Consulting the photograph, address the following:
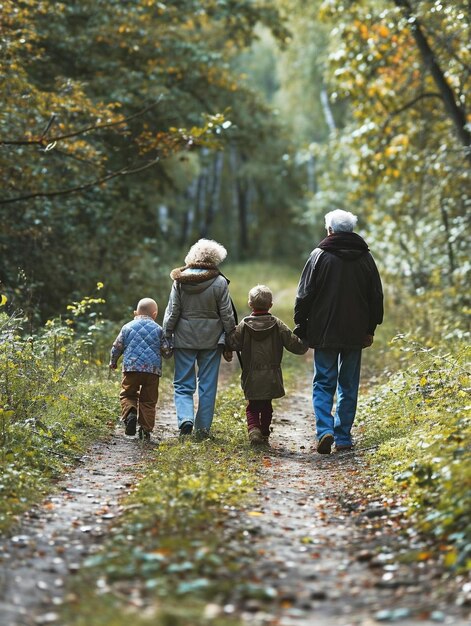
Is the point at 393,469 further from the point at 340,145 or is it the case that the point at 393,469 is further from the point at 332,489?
the point at 340,145

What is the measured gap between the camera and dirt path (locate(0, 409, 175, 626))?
3.97 m

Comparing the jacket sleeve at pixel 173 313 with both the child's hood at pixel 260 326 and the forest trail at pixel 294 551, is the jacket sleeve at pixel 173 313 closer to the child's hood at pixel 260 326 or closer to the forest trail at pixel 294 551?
the child's hood at pixel 260 326

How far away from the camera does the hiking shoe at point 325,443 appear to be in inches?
320

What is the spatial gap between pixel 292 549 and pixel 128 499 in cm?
148

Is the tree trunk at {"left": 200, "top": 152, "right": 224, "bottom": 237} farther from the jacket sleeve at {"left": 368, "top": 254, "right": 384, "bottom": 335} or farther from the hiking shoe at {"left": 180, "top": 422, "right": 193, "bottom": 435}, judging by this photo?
the jacket sleeve at {"left": 368, "top": 254, "right": 384, "bottom": 335}

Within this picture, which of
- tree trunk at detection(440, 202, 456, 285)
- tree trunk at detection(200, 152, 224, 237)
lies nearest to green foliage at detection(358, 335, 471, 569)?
tree trunk at detection(440, 202, 456, 285)

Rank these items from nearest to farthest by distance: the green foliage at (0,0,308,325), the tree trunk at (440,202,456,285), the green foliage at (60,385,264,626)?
the green foliage at (60,385,264,626), the green foliage at (0,0,308,325), the tree trunk at (440,202,456,285)

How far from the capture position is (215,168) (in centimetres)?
4419

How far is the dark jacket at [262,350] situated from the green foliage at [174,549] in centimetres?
159

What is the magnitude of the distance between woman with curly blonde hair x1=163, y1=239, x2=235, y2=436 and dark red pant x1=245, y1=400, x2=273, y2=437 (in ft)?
1.50

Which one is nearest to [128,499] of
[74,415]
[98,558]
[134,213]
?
[98,558]

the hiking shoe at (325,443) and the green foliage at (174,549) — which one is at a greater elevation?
the hiking shoe at (325,443)

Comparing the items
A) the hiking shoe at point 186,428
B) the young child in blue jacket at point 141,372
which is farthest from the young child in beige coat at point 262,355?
the young child in blue jacket at point 141,372

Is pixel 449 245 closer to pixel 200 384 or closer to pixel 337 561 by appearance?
Result: pixel 200 384
